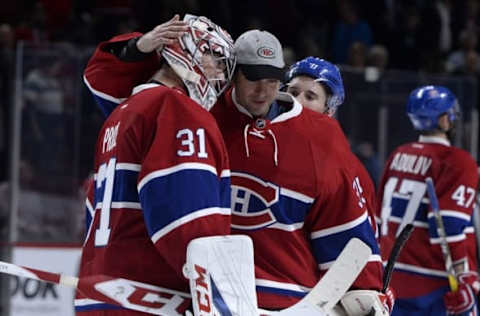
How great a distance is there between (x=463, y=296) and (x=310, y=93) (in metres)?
1.66

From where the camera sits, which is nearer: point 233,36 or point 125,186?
point 125,186

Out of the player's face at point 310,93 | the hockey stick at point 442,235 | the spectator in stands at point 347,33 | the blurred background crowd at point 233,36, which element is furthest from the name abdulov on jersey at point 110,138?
the spectator in stands at point 347,33

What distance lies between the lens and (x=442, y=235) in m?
4.72

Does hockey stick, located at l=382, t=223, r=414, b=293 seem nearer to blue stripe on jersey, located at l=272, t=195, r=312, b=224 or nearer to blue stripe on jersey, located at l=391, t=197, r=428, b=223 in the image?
blue stripe on jersey, located at l=272, t=195, r=312, b=224

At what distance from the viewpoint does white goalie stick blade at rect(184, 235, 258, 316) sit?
2316 mm

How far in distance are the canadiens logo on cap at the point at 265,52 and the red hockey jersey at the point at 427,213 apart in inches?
80.7

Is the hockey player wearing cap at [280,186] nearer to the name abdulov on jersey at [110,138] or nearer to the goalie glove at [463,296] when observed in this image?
the name abdulov on jersey at [110,138]

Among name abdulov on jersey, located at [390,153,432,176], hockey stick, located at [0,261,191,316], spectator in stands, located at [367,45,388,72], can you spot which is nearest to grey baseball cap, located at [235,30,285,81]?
hockey stick, located at [0,261,191,316]

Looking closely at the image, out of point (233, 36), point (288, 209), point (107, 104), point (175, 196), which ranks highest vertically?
point (233, 36)

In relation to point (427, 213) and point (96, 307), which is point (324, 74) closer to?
point (96, 307)

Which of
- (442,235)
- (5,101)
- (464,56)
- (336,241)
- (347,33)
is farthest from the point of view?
(464,56)

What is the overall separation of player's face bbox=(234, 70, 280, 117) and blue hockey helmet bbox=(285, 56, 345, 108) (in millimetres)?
511

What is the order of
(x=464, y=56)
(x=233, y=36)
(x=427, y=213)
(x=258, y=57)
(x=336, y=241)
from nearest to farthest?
(x=258, y=57) < (x=336, y=241) < (x=427, y=213) < (x=233, y=36) < (x=464, y=56)

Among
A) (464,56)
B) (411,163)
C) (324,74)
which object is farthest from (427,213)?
(464,56)
